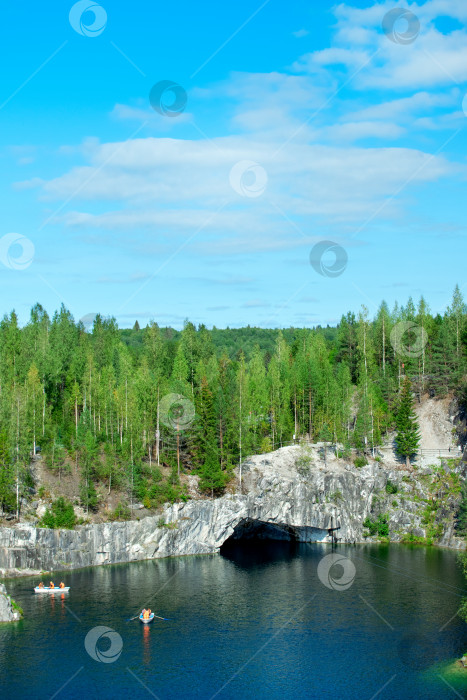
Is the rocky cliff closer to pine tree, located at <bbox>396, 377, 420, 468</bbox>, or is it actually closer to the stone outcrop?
pine tree, located at <bbox>396, 377, 420, 468</bbox>

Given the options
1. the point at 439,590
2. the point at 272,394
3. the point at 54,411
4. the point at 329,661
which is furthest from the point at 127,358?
the point at 329,661

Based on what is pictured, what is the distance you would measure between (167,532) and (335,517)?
2535 cm

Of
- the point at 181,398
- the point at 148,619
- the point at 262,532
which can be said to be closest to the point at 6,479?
the point at 148,619

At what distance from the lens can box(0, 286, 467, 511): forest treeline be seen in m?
91.2

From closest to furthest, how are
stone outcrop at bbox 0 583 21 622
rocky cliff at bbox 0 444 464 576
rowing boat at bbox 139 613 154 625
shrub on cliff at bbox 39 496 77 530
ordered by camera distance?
1. rowing boat at bbox 139 613 154 625
2. stone outcrop at bbox 0 583 21 622
3. shrub on cliff at bbox 39 496 77 530
4. rocky cliff at bbox 0 444 464 576

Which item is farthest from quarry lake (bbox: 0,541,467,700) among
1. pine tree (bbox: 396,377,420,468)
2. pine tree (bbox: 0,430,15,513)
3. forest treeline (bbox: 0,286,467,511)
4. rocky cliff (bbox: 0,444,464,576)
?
pine tree (bbox: 396,377,420,468)

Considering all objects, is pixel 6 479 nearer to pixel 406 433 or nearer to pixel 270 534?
pixel 270 534

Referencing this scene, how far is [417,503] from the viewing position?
321 ft

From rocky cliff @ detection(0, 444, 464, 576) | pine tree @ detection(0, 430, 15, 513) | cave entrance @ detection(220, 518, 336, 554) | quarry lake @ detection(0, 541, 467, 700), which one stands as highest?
pine tree @ detection(0, 430, 15, 513)

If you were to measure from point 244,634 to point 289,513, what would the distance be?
37.2 meters

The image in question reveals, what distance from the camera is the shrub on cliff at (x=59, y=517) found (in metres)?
80.0

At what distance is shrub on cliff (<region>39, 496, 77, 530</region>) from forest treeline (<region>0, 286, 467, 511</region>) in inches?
144

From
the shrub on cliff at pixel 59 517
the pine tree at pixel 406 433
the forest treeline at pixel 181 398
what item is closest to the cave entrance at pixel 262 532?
the forest treeline at pixel 181 398

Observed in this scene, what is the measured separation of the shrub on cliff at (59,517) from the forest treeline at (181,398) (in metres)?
3.66
